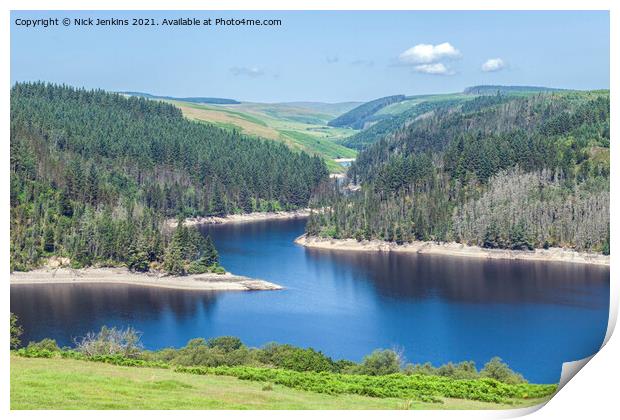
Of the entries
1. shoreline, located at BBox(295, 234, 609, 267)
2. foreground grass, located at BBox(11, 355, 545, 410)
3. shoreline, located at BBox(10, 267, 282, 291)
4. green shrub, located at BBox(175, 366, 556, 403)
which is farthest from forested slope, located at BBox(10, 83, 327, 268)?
foreground grass, located at BBox(11, 355, 545, 410)

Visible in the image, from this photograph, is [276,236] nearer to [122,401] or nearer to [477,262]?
[477,262]

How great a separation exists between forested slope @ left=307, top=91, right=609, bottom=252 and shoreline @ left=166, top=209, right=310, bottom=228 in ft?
27.5

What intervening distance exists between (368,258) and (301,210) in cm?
4081

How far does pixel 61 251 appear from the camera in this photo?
71.8m

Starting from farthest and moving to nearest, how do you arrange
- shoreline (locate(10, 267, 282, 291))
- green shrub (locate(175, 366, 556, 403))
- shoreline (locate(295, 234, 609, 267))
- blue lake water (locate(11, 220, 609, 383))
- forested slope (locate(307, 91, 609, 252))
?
forested slope (locate(307, 91, 609, 252))
shoreline (locate(295, 234, 609, 267))
shoreline (locate(10, 267, 282, 291))
blue lake water (locate(11, 220, 609, 383))
green shrub (locate(175, 366, 556, 403))

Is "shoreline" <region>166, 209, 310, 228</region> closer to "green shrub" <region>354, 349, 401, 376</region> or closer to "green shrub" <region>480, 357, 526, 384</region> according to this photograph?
"green shrub" <region>354, 349, 401, 376</region>

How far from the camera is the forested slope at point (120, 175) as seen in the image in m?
72.7

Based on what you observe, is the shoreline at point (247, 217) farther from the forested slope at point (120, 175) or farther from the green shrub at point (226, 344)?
the green shrub at point (226, 344)

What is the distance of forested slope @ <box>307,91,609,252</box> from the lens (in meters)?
82.9

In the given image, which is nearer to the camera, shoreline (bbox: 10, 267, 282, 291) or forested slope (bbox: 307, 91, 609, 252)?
shoreline (bbox: 10, 267, 282, 291)

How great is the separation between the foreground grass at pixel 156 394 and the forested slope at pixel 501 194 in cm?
5350

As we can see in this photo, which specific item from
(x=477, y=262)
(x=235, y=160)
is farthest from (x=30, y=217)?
(x=235, y=160)

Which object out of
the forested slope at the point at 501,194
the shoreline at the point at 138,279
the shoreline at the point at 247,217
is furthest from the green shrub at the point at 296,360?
the shoreline at the point at 247,217

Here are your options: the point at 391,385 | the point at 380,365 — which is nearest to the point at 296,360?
the point at 380,365
